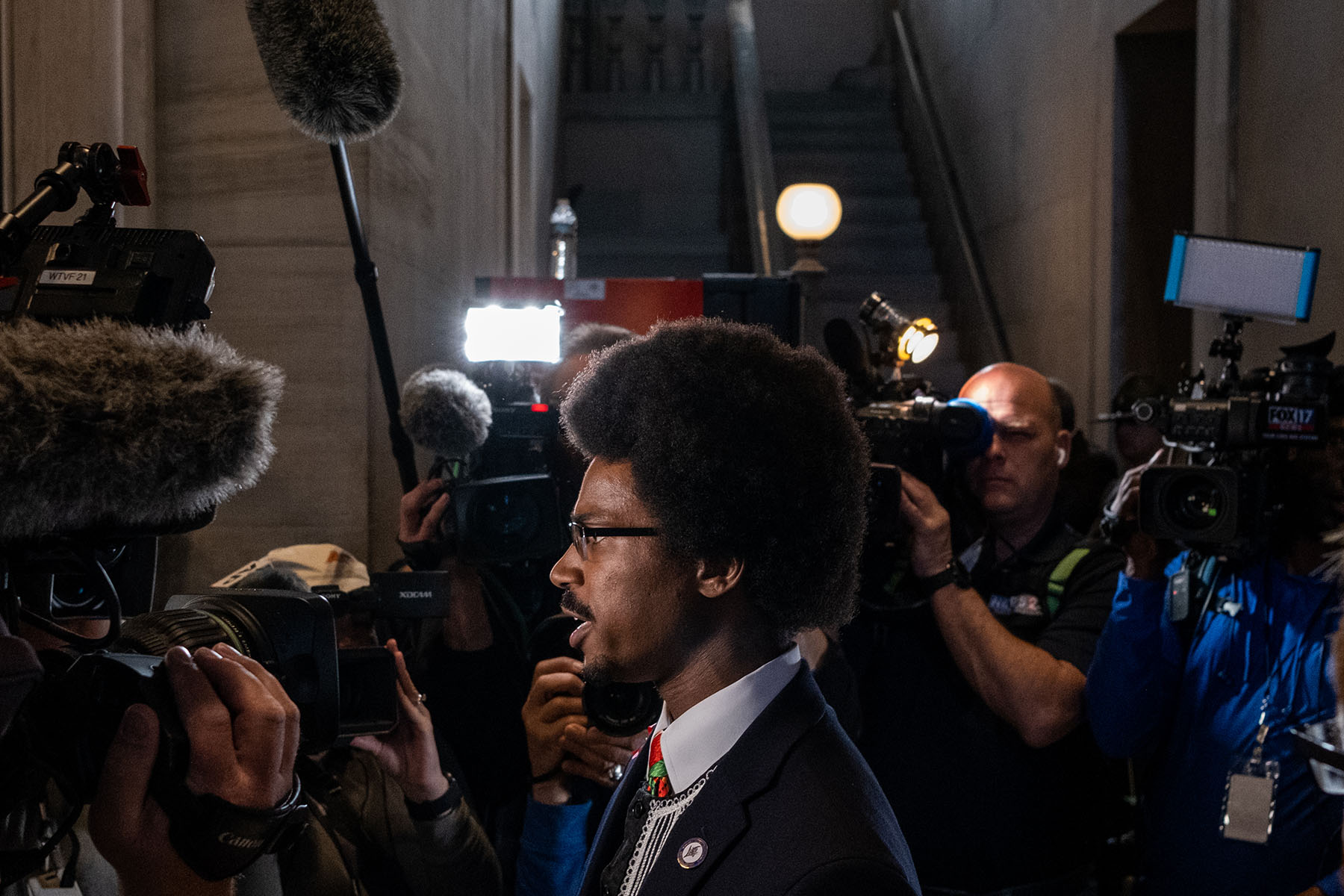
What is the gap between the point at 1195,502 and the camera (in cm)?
216

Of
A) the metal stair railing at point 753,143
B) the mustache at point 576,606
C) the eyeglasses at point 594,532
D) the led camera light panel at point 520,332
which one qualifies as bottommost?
the mustache at point 576,606

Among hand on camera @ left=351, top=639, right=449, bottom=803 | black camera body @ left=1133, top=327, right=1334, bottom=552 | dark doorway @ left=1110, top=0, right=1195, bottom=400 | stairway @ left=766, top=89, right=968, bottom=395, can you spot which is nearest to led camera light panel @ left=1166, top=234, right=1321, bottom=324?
black camera body @ left=1133, top=327, right=1334, bottom=552

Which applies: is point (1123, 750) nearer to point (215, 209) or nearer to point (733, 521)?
point (733, 521)

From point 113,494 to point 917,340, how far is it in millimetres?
2460

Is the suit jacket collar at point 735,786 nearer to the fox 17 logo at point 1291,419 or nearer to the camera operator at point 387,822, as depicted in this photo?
the camera operator at point 387,822

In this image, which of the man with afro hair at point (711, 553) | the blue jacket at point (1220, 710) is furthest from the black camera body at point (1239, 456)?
the man with afro hair at point (711, 553)

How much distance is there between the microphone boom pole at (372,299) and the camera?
2.27 m

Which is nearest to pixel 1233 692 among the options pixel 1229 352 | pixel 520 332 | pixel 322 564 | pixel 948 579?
pixel 948 579

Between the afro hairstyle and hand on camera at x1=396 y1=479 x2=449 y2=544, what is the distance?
1.39 m

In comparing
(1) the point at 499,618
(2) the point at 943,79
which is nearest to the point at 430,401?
(1) the point at 499,618

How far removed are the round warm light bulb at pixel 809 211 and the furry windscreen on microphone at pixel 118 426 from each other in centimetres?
549

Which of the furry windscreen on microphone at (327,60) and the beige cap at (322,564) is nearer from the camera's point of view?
the furry windscreen on microphone at (327,60)

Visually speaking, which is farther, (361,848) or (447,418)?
(447,418)

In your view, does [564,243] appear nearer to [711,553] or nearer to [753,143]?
[753,143]
